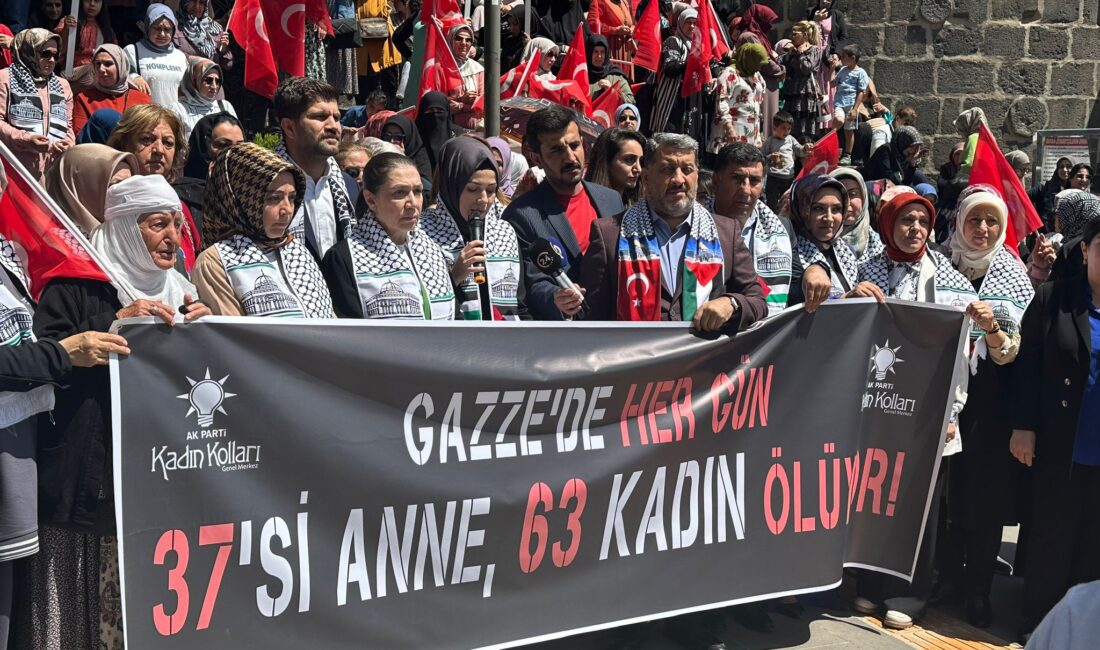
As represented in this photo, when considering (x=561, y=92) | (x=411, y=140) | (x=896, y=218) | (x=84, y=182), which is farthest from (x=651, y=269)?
(x=561, y=92)

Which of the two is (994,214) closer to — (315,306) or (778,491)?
(778,491)

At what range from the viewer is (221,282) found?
3961 millimetres

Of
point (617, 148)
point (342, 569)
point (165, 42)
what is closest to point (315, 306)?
point (342, 569)

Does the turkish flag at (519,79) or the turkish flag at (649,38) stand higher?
the turkish flag at (649,38)

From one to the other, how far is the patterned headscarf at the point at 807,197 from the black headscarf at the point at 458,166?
1.37 meters

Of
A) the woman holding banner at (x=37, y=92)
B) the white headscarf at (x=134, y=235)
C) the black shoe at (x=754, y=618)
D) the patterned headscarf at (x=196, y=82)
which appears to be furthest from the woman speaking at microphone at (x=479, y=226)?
the patterned headscarf at (x=196, y=82)

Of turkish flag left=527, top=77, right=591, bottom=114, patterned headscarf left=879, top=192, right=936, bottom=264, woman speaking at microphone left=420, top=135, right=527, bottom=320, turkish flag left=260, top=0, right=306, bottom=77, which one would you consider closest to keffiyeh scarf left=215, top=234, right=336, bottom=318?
woman speaking at microphone left=420, top=135, right=527, bottom=320

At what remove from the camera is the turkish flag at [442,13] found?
9.61 meters

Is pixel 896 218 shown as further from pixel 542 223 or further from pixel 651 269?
pixel 542 223

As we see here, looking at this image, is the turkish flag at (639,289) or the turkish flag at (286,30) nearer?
the turkish flag at (639,289)

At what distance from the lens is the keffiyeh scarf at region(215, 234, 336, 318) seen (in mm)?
3967

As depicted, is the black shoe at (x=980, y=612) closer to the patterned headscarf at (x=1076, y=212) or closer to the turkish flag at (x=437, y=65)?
the patterned headscarf at (x=1076, y=212)

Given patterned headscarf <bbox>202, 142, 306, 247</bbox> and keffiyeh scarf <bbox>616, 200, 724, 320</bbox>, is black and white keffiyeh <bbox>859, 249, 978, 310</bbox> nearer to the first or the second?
keffiyeh scarf <bbox>616, 200, 724, 320</bbox>

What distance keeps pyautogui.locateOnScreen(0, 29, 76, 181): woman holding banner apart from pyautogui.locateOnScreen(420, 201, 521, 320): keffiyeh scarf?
140 inches
